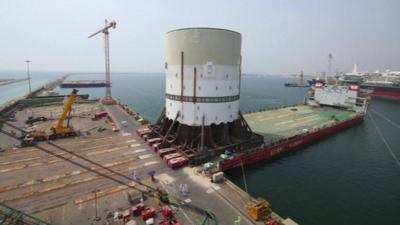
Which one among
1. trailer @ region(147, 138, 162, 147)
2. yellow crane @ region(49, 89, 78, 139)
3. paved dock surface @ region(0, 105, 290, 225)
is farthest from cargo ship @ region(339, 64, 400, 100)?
yellow crane @ region(49, 89, 78, 139)

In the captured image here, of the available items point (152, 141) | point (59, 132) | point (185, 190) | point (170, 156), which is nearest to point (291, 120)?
point (152, 141)

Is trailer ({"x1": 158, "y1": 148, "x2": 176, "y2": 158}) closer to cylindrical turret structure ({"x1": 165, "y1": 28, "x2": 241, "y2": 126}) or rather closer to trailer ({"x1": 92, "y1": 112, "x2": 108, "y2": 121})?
cylindrical turret structure ({"x1": 165, "y1": 28, "x2": 241, "y2": 126})

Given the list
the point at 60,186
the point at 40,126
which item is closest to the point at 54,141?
the point at 40,126

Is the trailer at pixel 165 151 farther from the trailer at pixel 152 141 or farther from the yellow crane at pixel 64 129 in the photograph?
the yellow crane at pixel 64 129

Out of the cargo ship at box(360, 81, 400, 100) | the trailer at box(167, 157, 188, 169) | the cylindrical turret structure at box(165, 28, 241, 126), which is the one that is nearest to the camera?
the trailer at box(167, 157, 188, 169)

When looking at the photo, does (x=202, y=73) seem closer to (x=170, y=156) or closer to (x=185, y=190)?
(x=170, y=156)
